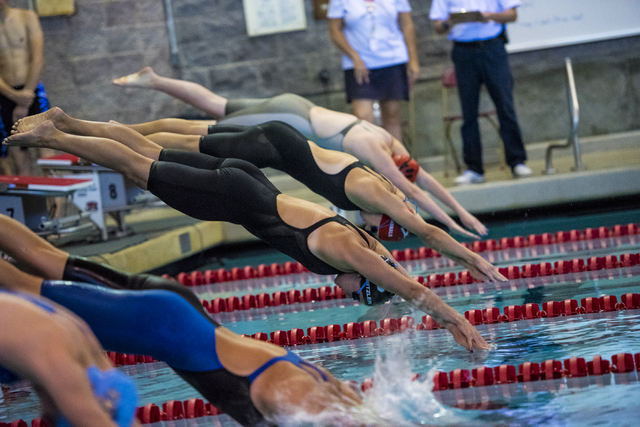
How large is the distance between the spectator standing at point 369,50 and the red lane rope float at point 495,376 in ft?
12.2

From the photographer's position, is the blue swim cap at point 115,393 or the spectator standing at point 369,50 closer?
the blue swim cap at point 115,393

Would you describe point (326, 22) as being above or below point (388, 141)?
above

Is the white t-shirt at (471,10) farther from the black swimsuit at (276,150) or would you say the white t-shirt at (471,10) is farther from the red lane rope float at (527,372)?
the red lane rope float at (527,372)

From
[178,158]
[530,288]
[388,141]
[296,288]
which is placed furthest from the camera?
[296,288]

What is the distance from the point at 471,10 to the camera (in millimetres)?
5953

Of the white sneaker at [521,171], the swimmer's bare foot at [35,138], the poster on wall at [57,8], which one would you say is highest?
the poster on wall at [57,8]

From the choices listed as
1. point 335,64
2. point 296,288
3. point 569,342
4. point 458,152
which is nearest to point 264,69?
point 335,64

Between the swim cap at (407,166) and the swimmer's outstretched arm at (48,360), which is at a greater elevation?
the swimmer's outstretched arm at (48,360)

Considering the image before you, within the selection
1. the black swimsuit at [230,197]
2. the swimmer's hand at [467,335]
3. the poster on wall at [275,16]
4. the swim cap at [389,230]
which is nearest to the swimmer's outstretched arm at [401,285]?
the swimmer's hand at [467,335]

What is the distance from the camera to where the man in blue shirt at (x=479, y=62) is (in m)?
5.96

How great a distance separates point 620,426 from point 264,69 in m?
6.68

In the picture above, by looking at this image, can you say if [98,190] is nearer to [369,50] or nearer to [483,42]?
[369,50]

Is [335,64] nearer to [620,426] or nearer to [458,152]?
[458,152]

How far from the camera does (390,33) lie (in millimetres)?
5992
